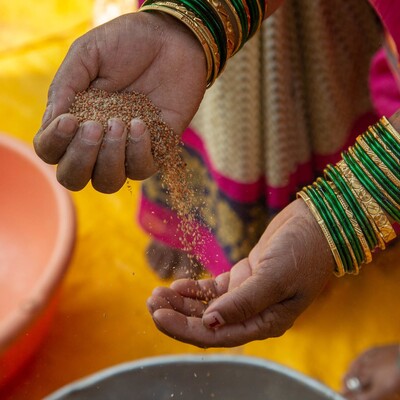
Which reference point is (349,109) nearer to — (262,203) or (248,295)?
(262,203)

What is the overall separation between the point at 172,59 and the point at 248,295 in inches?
8.4

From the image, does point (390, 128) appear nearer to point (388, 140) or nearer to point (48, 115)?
point (388, 140)

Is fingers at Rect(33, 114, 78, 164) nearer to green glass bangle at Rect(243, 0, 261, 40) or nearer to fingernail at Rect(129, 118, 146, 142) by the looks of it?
fingernail at Rect(129, 118, 146, 142)

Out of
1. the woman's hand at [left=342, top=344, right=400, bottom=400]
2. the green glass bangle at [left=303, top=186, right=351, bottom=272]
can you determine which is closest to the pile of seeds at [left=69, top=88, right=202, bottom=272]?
the green glass bangle at [left=303, top=186, right=351, bottom=272]

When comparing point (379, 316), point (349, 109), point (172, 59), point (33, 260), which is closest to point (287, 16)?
point (349, 109)

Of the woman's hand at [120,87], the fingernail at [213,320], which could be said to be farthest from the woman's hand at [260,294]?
the woman's hand at [120,87]

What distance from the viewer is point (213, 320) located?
1.87 ft

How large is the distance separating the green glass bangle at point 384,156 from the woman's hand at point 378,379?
0.28 meters

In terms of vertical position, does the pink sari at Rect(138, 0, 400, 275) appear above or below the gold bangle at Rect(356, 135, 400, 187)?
above

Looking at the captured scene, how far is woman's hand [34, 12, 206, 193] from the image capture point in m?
0.51

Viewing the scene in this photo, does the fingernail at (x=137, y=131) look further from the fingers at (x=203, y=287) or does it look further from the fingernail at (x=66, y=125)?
the fingers at (x=203, y=287)

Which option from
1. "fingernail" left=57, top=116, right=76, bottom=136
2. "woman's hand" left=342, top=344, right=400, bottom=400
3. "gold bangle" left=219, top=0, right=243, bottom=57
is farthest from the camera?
"woman's hand" left=342, top=344, right=400, bottom=400

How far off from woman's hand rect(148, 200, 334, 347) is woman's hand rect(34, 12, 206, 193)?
12 centimetres

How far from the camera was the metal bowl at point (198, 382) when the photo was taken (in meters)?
0.63
